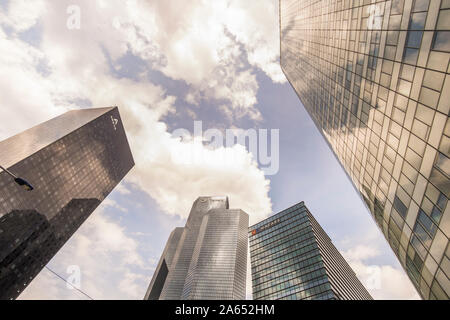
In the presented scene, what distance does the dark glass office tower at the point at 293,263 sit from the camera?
224 ft

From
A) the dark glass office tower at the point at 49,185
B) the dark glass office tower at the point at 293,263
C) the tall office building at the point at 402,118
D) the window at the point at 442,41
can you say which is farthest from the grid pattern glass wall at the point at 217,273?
the window at the point at 442,41

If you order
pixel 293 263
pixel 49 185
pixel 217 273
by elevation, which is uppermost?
pixel 217 273

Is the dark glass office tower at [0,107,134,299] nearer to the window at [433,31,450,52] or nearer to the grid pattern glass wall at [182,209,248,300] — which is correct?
the grid pattern glass wall at [182,209,248,300]

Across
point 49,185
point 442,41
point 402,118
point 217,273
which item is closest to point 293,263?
point 402,118

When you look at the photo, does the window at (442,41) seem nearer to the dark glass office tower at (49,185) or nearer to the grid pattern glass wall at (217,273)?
the dark glass office tower at (49,185)

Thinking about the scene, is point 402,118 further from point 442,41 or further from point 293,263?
point 293,263

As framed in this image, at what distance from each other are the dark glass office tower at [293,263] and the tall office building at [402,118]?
4552 centimetres

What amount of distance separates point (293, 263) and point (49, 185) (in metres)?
105

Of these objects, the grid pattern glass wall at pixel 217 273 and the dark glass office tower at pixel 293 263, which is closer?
the dark glass office tower at pixel 293 263

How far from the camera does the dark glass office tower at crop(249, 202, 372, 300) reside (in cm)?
6838

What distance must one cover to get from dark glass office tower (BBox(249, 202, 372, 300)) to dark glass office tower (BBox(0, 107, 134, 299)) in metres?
90.6

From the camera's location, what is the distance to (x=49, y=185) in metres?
102

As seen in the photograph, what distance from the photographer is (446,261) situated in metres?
18.0

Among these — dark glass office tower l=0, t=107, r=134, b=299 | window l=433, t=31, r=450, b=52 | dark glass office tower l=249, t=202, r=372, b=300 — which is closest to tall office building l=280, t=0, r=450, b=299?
window l=433, t=31, r=450, b=52
